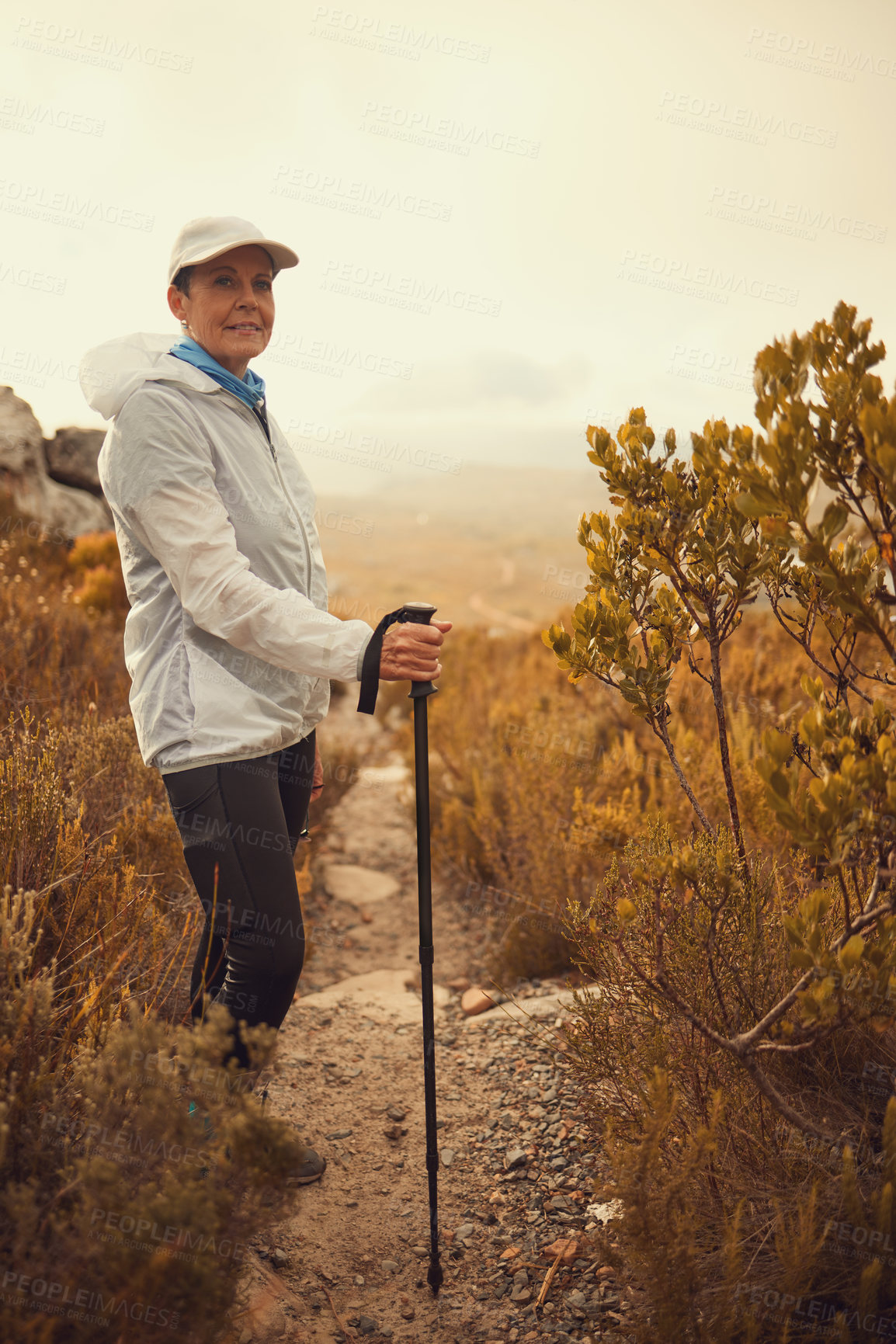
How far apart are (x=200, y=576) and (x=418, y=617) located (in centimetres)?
58

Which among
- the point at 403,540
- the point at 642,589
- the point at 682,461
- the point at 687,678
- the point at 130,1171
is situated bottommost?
the point at 130,1171

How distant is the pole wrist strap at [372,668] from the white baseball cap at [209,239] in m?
1.16

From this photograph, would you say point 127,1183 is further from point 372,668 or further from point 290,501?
point 290,501

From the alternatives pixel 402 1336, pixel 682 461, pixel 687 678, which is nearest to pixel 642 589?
pixel 682 461

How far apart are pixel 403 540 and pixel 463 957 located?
3397 inches

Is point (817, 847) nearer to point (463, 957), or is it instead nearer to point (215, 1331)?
point (215, 1331)

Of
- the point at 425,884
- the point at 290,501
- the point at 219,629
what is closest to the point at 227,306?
the point at 290,501

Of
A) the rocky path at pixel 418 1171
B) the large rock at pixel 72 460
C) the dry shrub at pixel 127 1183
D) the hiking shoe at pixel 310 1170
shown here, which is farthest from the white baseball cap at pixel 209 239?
the large rock at pixel 72 460

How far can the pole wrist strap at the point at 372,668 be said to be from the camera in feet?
6.48

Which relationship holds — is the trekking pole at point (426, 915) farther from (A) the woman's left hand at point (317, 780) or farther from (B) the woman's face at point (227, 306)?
(B) the woman's face at point (227, 306)

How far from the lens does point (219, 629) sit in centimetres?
197

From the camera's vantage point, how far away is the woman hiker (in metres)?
1.97

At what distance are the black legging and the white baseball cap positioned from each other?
1.43 metres

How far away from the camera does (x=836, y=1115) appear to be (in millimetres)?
2037
